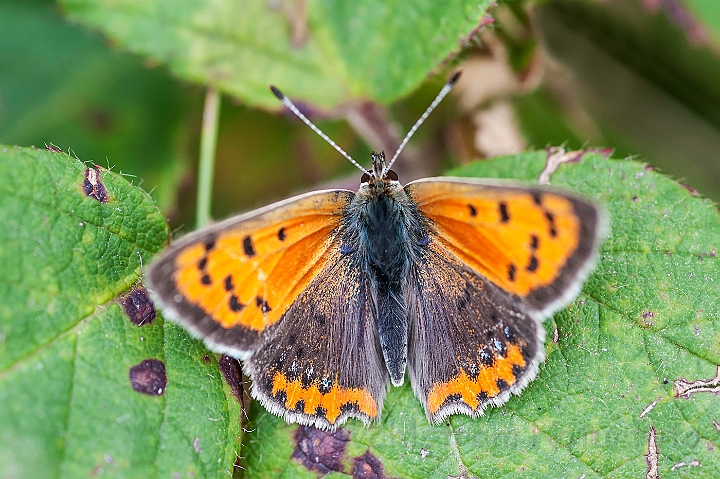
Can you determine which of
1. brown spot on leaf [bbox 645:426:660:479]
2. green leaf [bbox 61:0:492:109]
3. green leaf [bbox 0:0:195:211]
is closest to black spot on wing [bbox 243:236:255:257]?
green leaf [bbox 61:0:492:109]

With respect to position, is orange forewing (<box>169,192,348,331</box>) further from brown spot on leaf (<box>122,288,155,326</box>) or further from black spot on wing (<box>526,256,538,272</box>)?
black spot on wing (<box>526,256,538,272</box>)

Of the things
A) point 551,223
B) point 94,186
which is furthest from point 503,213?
point 94,186

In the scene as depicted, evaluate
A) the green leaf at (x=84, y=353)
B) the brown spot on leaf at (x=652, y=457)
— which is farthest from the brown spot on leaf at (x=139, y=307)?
the brown spot on leaf at (x=652, y=457)

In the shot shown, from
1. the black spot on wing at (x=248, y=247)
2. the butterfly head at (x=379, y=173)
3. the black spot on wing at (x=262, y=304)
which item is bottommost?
the black spot on wing at (x=262, y=304)

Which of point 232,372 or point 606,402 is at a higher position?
point 232,372

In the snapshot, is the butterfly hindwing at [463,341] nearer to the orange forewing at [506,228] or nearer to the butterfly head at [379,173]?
the orange forewing at [506,228]

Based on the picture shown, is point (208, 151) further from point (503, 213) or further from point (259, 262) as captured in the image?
point (503, 213)

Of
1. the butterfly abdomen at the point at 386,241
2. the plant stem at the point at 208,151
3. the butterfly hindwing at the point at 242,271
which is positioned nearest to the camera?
the butterfly hindwing at the point at 242,271
